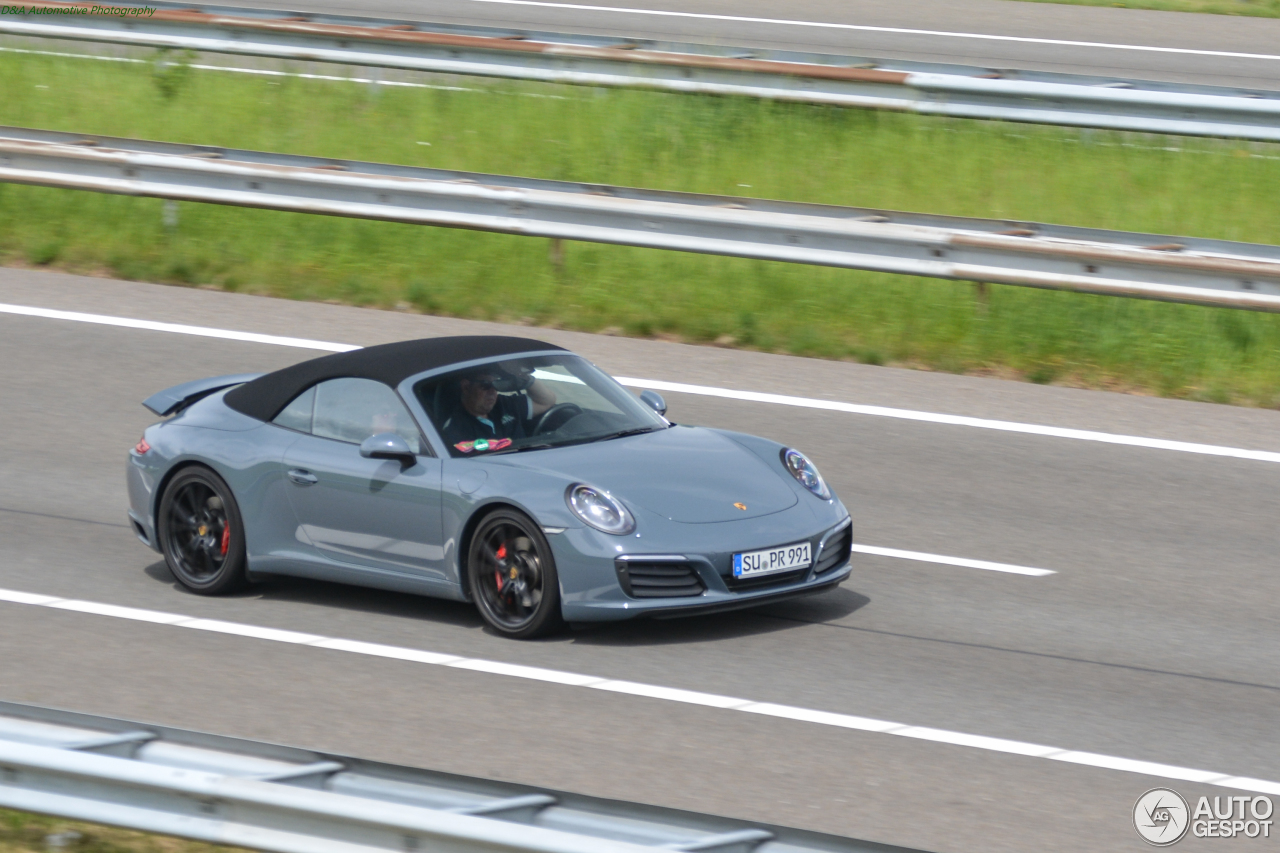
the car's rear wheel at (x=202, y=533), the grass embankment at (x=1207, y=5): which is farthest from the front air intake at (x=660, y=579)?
the grass embankment at (x=1207, y=5)

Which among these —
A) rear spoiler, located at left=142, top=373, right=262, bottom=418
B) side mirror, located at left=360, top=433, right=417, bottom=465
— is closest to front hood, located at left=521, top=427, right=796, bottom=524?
side mirror, located at left=360, top=433, right=417, bottom=465

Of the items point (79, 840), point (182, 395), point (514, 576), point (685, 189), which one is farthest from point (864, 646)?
point (685, 189)

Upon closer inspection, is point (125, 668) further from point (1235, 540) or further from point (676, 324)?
point (676, 324)

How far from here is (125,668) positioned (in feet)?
26.2

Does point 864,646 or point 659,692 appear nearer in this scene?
point 659,692

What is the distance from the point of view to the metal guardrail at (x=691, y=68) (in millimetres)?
16141

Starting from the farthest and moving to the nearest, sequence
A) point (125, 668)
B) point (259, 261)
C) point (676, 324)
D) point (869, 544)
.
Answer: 1. point (259, 261)
2. point (676, 324)
3. point (869, 544)
4. point (125, 668)

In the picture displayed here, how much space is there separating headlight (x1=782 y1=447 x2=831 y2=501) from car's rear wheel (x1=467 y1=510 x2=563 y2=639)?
4.50 feet

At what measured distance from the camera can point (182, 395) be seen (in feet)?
32.7

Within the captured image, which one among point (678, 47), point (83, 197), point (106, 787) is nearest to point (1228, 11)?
point (678, 47)

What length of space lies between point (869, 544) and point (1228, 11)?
1772 centimetres

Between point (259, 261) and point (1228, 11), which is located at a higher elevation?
point (1228, 11)

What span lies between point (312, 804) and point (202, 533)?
4931 mm

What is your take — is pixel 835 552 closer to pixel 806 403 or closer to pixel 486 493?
pixel 486 493
